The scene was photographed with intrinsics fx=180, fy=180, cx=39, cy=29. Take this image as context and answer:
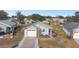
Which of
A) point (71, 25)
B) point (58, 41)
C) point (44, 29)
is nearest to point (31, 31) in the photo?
point (44, 29)

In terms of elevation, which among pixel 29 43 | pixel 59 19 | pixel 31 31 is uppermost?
pixel 59 19

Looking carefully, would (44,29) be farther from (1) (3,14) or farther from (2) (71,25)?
(1) (3,14)

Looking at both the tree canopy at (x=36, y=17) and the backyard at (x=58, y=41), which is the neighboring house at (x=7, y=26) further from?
the backyard at (x=58, y=41)

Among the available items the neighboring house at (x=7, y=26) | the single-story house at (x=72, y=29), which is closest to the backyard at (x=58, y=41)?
the single-story house at (x=72, y=29)

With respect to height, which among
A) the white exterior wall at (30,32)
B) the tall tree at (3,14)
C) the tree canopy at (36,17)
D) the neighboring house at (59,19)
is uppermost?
the tall tree at (3,14)

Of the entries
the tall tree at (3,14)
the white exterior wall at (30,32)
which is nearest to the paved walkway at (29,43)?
the white exterior wall at (30,32)

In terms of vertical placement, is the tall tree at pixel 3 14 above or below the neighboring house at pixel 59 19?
above

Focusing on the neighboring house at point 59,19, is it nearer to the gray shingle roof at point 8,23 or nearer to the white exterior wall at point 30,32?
the white exterior wall at point 30,32
